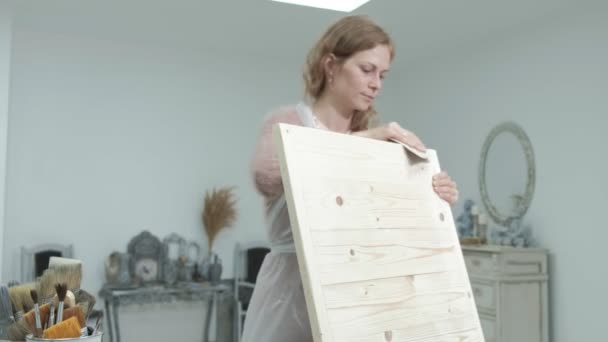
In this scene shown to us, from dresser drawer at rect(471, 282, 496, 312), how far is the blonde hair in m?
3.39

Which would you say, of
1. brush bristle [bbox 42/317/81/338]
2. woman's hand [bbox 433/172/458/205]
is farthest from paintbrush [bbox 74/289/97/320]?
woman's hand [bbox 433/172/458/205]

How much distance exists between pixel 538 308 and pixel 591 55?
73.1 inches

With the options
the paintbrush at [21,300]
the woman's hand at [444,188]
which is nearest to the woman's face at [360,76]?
the woman's hand at [444,188]

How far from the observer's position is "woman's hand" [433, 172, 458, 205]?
148 centimetres

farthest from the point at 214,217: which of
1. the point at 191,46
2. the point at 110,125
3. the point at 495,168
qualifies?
the point at 495,168

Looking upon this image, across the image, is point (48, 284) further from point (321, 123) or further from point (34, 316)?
point (321, 123)

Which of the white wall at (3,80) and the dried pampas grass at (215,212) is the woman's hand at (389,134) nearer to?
the white wall at (3,80)

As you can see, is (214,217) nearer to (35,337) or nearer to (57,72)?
(57,72)

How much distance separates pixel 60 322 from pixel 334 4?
3.87 m

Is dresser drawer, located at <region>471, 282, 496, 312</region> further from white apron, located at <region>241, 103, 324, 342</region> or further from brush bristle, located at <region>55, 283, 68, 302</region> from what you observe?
brush bristle, located at <region>55, 283, 68, 302</region>

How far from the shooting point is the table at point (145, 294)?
5180mm

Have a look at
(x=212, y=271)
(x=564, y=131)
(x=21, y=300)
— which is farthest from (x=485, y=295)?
(x=21, y=300)

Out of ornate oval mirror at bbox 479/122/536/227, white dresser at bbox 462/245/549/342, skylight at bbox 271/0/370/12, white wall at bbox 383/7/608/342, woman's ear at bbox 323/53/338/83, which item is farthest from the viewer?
ornate oval mirror at bbox 479/122/536/227

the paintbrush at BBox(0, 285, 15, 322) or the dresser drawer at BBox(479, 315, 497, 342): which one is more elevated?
the paintbrush at BBox(0, 285, 15, 322)
